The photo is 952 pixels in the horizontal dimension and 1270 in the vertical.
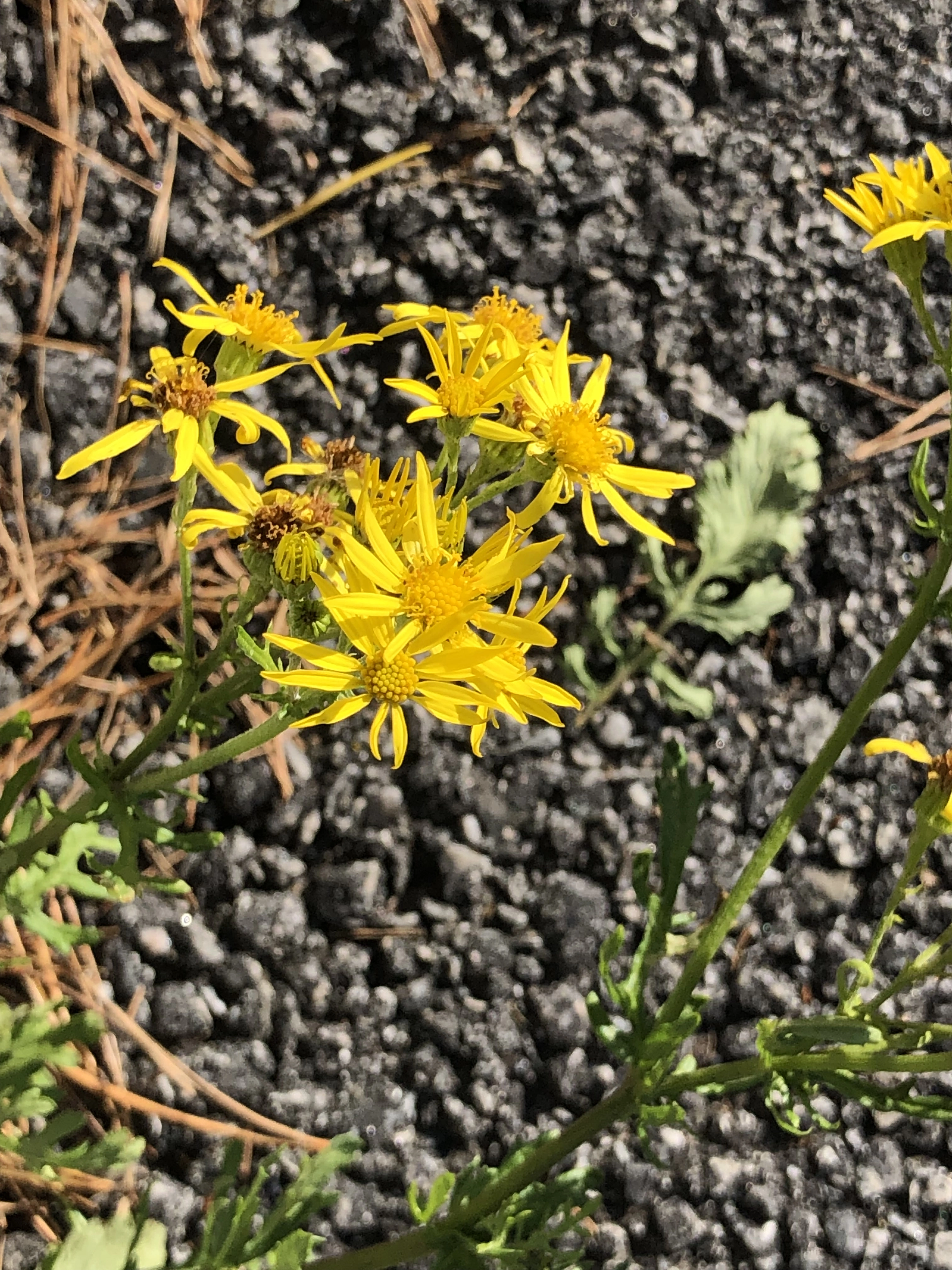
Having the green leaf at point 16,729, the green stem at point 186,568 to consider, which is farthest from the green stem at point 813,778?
the green leaf at point 16,729

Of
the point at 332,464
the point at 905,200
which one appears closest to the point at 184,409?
the point at 332,464

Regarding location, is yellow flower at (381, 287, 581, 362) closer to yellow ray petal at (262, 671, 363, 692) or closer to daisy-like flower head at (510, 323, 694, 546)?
daisy-like flower head at (510, 323, 694, 546)

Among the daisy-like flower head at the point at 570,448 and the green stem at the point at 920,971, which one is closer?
the green stem at the point at 920,971

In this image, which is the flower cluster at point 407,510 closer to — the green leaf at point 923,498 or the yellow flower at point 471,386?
the yellow flower at point 471,386

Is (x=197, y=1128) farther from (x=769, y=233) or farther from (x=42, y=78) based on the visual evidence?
(x=769, y=233)

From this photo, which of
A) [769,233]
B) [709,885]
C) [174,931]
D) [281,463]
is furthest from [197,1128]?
[769,233]

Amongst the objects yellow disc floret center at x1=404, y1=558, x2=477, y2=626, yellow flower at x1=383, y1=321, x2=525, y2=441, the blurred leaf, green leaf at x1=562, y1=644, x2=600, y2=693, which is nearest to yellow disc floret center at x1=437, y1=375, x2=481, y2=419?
yellow flower at x1=383, y1=321, x2=525, y2=441

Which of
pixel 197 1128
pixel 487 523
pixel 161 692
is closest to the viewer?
pixel 197 1128
